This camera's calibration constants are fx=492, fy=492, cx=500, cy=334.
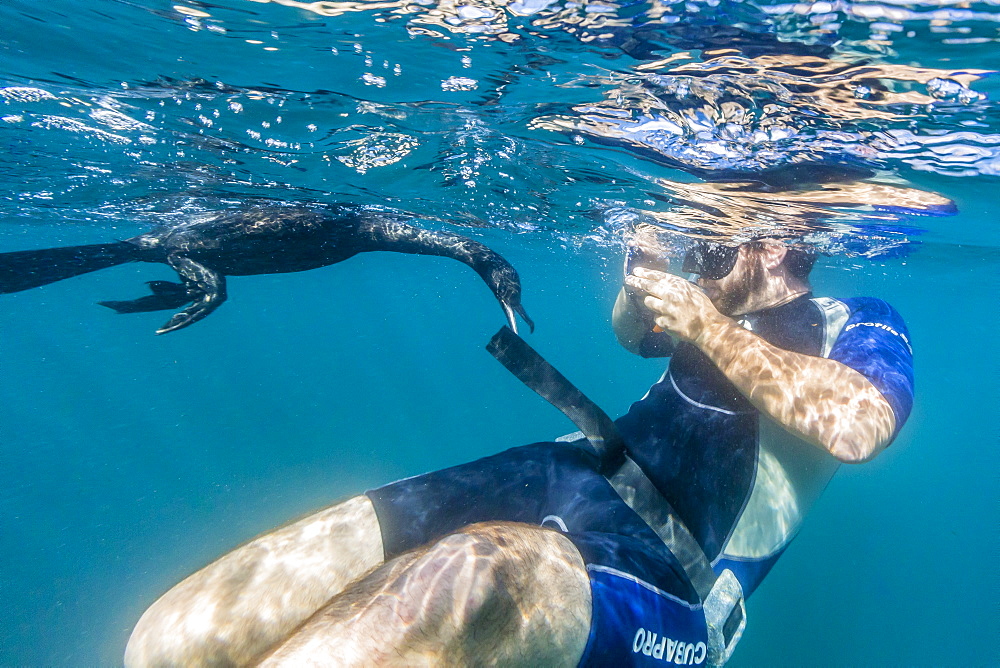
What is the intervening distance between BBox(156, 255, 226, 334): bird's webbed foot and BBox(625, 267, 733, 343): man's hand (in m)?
4.28

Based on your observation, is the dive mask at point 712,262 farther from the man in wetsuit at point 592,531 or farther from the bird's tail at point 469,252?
the bird's tail at point 469,252

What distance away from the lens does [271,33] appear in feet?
15.8

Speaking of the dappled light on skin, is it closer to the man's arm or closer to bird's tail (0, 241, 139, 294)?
the man's arm

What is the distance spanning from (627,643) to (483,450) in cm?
3934

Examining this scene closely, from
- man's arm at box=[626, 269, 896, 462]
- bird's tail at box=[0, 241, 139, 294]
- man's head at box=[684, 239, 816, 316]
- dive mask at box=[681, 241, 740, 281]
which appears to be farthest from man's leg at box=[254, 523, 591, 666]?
bird's tail at box=[0, 241, 139, 294]

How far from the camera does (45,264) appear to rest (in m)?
4.70

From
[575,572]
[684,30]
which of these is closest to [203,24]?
[684,30]

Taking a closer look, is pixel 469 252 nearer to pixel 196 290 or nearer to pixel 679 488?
pixel 196 290

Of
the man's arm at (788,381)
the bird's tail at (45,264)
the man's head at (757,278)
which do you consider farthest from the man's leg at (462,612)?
the bird's tail at (45,264)

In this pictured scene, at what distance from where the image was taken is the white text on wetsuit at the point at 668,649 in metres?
2.17

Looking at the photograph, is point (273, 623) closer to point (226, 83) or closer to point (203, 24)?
point (203, 24)

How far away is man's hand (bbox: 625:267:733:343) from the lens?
3.41 m

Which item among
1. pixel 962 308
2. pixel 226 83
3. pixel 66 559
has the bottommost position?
pixel 66 559

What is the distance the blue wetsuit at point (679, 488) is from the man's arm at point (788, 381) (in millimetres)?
221
